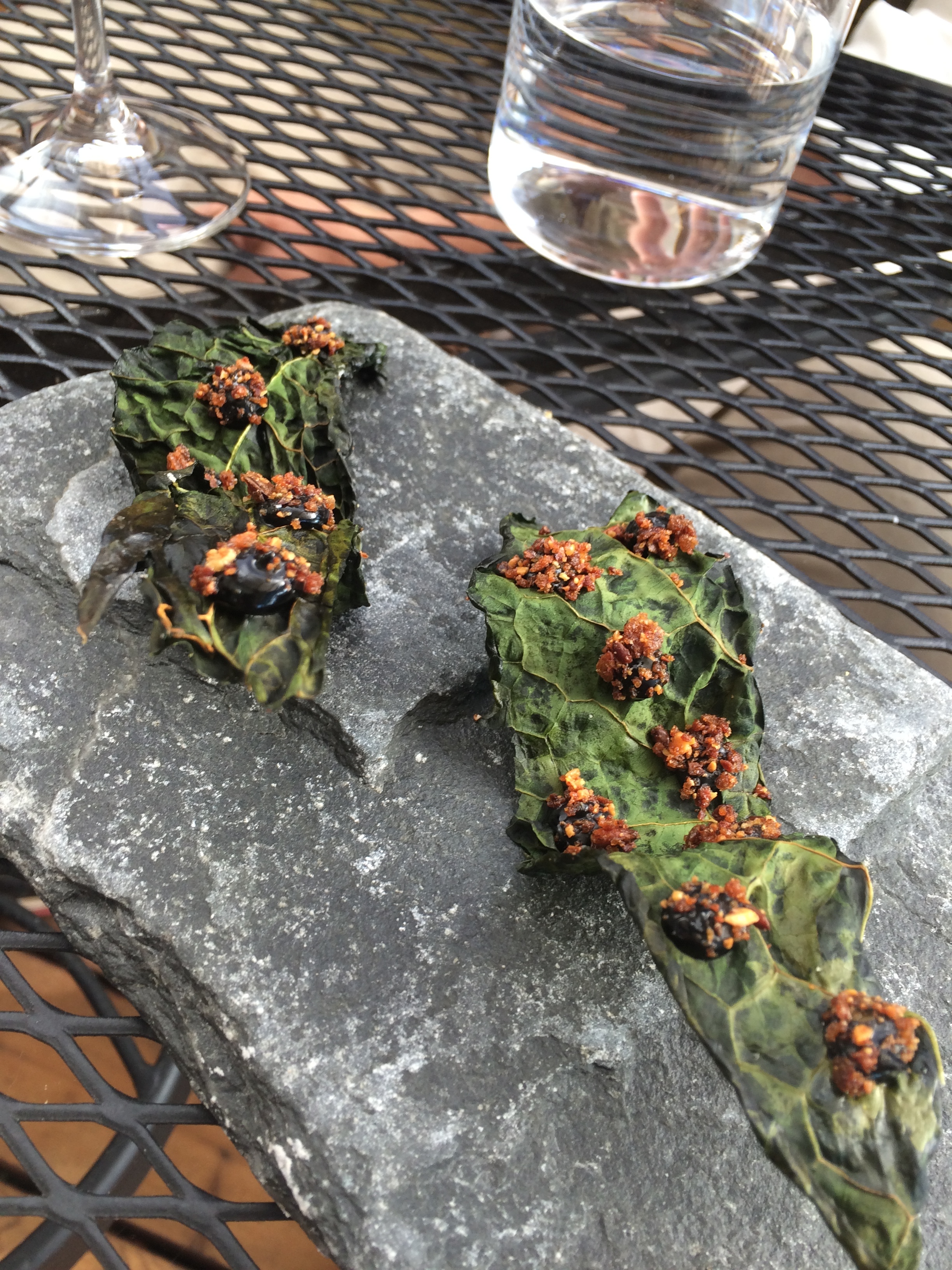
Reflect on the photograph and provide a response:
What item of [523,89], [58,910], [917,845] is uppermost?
[523,89]

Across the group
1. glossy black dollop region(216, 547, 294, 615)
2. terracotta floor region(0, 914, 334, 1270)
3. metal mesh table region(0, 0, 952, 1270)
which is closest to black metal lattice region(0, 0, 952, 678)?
metal mesh table region(0, 0, 952, 1270)

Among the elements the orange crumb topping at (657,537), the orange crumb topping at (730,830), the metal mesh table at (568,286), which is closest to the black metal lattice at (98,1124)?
the metal mesh table at (568,286)

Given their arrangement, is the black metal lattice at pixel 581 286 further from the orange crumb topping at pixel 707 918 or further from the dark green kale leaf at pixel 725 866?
the orange crumb topping at pixel 707 918

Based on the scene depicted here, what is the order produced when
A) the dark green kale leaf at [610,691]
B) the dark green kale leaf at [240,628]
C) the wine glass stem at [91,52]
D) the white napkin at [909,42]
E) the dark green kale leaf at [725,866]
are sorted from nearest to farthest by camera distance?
1. the dark green kale leaf at [725,866]
2. the dark green kale leaf at [240,628]
3. the dark green kale leaf at [610,691]
4. the wine glass stem at [91,52]
5. the white napkin at [909,42]

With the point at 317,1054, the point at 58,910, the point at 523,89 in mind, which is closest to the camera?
the point at 317,1054

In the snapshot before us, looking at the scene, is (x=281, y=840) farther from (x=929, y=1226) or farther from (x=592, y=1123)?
(x=929, y=1226)

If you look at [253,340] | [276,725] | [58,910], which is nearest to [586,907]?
[276,725]
